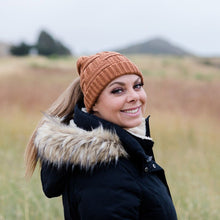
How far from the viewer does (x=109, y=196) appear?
137 centimetres

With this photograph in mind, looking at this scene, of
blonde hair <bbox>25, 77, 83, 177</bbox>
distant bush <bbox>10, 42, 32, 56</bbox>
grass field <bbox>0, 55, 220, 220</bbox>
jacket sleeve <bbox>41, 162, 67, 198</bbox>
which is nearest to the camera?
jacket sleeve <bbox>41, 162, 67, 198</bbox>

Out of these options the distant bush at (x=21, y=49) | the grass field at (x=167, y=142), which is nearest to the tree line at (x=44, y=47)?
the distant bush at (x=21, y=49)

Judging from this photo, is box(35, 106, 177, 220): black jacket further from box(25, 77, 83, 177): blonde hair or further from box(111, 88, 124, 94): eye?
box(25, 77, 83, 177): blonde hair

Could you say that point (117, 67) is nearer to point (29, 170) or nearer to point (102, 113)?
point (102, 113)

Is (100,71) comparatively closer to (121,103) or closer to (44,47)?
(121,103)

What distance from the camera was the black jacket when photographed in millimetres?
1374

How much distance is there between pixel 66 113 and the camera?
1.91m

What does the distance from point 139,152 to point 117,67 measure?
1.46 feet

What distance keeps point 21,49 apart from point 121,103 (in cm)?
2871

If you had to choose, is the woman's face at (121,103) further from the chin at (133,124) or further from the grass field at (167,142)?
the grass field at (167,142)

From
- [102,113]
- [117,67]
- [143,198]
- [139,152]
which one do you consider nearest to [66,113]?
[102,113]

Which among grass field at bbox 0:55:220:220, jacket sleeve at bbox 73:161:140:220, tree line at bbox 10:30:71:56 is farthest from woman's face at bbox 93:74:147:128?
tree line at bbox 10:30:71:56

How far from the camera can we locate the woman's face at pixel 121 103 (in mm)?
1613

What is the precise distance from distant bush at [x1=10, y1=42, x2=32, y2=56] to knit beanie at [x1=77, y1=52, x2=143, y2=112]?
28.2 metres
